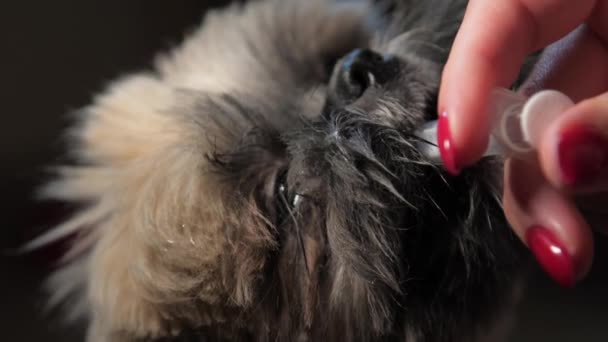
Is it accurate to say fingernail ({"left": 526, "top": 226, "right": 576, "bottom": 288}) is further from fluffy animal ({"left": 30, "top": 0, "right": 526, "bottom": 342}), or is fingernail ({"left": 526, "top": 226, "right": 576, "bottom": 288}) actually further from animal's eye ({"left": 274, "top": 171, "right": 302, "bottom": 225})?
animal's eye ({"left": 274, "top": 171, "right": 302, "bottom": 225})

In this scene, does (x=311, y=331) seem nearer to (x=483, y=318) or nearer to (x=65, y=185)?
(x=483, y=318)

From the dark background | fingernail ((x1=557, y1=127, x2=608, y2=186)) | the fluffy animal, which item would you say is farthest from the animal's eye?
the dark background

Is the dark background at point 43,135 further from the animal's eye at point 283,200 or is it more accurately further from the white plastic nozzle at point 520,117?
the white plastic nozzle at point 520,117

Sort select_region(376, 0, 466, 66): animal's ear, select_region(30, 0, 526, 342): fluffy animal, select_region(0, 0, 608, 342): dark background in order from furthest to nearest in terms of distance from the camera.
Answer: select_region(0, 0, 608, 342): dark background < select_region(376, 0, 466, 66): animal's ear < select_region(30, 0, 526, 342): fluffy animal

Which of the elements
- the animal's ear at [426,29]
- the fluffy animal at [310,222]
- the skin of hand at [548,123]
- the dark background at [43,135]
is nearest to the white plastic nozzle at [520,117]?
the skin of hand at [548,123]

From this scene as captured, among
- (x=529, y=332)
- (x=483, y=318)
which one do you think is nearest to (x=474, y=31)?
(x=483, y=318)

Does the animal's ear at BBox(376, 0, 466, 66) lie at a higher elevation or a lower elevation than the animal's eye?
lower

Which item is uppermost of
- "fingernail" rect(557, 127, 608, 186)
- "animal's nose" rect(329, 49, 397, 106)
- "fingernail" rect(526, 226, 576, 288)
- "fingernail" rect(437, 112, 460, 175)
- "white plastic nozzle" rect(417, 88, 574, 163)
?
"fingernail" rect(437, 112, 460, 175)

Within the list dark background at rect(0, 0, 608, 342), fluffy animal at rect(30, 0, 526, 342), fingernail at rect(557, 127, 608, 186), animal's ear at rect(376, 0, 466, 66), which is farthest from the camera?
dark background at rect(0, 0, 608, 342)
